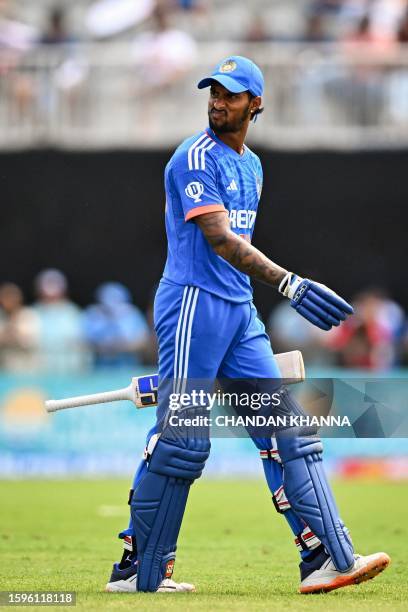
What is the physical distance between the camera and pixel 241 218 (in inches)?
281

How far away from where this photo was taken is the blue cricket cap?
273 inches

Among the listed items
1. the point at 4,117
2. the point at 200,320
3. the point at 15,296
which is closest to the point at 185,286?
the point at 200,320

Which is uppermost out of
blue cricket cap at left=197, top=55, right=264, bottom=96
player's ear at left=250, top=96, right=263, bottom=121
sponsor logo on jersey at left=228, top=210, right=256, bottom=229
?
blue cricket cap at left=197, top=55, right=264, bottom=96

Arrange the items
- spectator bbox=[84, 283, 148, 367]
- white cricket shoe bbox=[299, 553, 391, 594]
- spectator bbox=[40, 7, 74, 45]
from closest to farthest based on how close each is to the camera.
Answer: white cricket shoe bbox=[299, 553, 391, 594] → spectator bbox=[84, 283, 148, 367] → spectator bbox=[40, 7, 74, 45]

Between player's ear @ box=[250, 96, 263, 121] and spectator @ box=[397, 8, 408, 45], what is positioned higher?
spectator @ box=[397, 8, 408, 45]

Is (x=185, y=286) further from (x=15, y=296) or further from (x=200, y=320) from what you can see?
(x=15, y=296)

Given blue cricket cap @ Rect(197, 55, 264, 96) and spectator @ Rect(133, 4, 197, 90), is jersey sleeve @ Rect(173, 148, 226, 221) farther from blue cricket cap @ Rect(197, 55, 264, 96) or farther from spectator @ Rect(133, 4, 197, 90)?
spectator @ Rect(133, 4, 197, 90)

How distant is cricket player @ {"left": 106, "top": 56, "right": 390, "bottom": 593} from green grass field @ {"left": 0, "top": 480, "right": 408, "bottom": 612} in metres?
0.21

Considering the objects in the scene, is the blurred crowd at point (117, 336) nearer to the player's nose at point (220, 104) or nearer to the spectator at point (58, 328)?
the spectator at point (58, 328)

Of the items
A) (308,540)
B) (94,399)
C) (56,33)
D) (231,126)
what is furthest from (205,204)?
(56,33)

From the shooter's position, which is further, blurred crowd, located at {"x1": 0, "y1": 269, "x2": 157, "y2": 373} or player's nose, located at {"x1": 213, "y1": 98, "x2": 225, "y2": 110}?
blurred crowd, located at {"x1": 0, "y1": 269, "x2": 157, "y2": 373}

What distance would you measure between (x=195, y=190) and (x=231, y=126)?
0.43 metres

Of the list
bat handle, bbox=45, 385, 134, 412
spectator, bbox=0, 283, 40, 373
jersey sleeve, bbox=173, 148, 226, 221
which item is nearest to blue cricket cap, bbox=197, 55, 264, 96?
jersey sleeve, bbox=173, 148, 226, 221

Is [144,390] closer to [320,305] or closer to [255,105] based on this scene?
[320,305]
